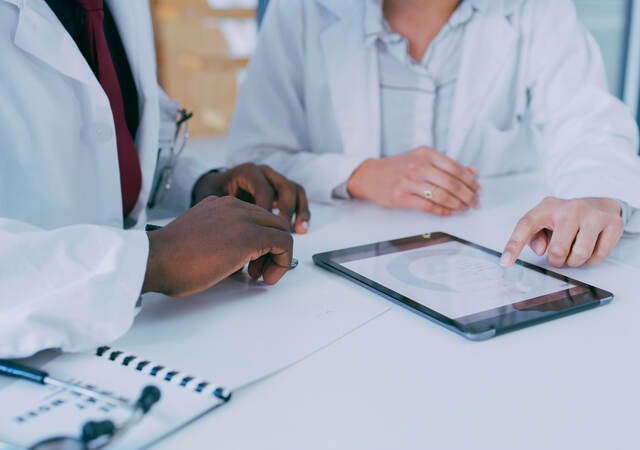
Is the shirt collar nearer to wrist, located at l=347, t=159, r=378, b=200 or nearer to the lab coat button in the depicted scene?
wrist, located at l=347, t=159, r=378, b=200

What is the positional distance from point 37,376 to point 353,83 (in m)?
0.91

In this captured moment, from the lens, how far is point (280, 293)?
659mm

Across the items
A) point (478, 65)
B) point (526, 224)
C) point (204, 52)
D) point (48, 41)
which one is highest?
point (48, 41)

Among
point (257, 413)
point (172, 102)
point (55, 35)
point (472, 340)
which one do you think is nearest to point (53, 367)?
point (257, 413)

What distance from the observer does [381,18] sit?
4.07ft

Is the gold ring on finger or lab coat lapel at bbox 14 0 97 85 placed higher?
lab coat lapel at bbox 14 0 97 85

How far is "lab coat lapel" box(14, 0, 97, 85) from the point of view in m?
0.75

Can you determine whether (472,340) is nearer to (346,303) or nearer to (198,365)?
(346,303)

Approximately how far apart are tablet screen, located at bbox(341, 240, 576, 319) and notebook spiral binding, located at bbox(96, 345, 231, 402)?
0.78 feet

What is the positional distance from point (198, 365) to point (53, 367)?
0.11 metres

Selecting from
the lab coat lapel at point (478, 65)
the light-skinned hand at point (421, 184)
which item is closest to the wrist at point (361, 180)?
the light-skinned hand at point (421, 184)

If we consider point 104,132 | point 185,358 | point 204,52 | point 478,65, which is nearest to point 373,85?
point 478,65

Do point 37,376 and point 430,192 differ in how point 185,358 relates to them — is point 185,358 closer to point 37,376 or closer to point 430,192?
Result: point 37,376


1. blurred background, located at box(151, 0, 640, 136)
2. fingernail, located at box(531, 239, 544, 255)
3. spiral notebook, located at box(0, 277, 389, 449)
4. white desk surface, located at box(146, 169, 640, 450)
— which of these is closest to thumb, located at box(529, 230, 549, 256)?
fingernail, located at box(531, 239, 544, 255)
